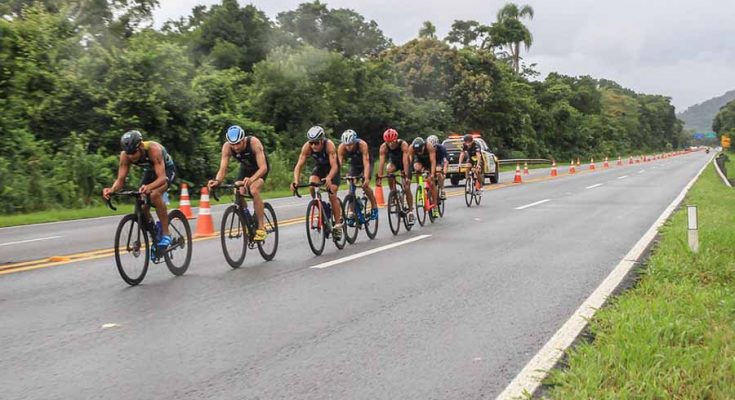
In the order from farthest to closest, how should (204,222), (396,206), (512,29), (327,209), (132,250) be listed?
(512,29), (396,206), (204,222), (327,209), (132,250)

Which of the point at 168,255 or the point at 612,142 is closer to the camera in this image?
the point at 168,255

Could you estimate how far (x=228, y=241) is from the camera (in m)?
8.99

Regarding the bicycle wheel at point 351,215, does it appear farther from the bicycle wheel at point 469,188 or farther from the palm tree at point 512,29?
the palm tree at point 512,29

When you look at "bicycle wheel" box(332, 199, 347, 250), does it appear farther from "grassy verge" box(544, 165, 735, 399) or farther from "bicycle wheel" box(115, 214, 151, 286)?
"grassy verge" box(544, 165, 735, 399)

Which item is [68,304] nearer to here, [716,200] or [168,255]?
[168,255]

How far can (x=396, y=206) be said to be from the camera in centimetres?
1250

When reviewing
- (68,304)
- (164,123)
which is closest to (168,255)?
(68,304)

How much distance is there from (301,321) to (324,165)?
4.53 metres

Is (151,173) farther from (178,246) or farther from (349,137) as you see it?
(349,137)

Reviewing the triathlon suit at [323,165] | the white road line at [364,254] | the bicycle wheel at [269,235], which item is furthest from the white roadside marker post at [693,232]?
the bicycle wheel at [269,235]

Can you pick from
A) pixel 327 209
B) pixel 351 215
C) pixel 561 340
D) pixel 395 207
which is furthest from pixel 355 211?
pixel 561 340

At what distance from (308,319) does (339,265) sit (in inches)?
114

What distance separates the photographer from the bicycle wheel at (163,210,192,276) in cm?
A: 819

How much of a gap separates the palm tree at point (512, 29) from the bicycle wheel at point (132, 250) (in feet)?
219
